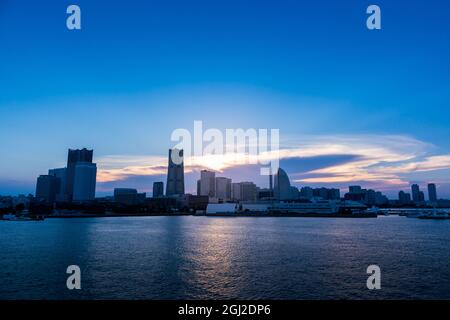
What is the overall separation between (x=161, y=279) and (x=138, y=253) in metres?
12.2

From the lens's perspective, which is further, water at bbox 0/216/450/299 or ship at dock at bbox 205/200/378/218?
ship at dock at bbox 205/200/378/218

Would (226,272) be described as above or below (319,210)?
below

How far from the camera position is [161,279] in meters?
21.4

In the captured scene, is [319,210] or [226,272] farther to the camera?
[319,210]

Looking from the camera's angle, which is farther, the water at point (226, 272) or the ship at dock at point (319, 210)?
the ship at dock at point (319, 210)
